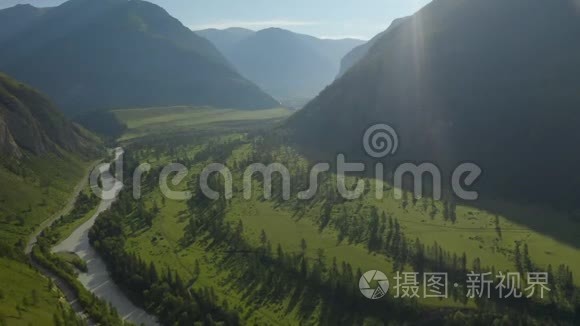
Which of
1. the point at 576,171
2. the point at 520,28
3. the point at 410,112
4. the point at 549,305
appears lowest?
the point at 549,305

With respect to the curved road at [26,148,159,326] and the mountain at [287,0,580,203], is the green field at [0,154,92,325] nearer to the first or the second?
the curved road at [26,148,159,326]

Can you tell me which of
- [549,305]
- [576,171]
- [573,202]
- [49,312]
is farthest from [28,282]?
[576,171]

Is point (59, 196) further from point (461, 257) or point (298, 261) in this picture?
point (461, 257)

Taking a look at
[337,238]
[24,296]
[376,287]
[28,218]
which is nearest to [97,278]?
[24,296]

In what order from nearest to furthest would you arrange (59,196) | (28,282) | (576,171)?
(28,282)
(576,171)
(59,196)

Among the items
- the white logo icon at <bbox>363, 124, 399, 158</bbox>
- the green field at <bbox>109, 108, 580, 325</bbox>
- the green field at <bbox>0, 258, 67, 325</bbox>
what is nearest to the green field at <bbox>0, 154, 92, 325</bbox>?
the green field at <bbox>0, 258, 67, 325</bbox>

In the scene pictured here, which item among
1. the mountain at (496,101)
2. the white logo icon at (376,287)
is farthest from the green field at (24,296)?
the mountain at (496,101)

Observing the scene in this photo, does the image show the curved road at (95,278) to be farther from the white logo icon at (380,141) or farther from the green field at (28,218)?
the white logo icon at (380,141)
